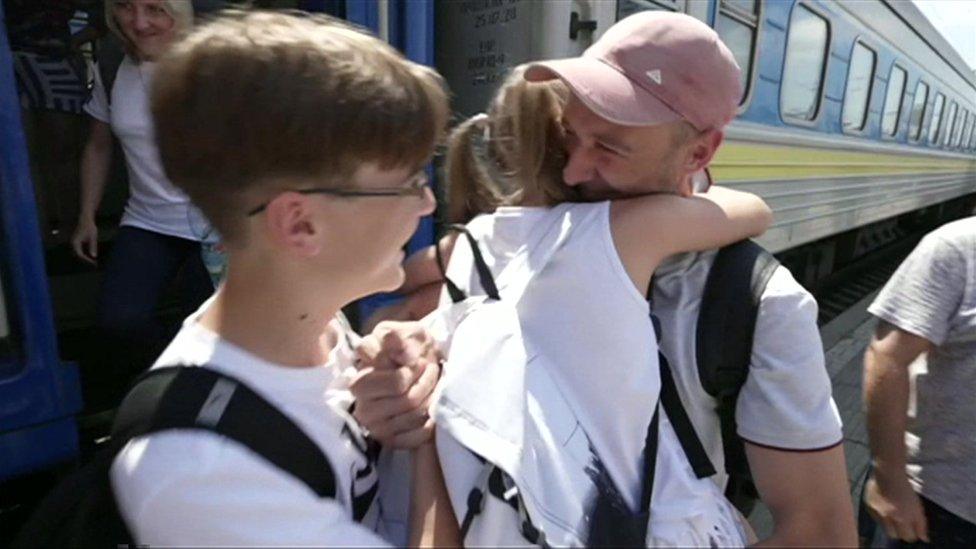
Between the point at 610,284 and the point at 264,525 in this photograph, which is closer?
the point at 264,525

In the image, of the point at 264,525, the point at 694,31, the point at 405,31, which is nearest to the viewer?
the point at 264,525

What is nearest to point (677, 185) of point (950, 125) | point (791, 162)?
point (791, 162)

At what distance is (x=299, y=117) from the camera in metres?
0.71

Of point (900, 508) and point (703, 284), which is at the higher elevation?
point (703, 284)

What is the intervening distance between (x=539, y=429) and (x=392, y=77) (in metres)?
0.43

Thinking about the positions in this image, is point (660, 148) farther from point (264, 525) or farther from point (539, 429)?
point (264, 525)

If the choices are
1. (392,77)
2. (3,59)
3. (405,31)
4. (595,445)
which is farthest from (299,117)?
(405,31)

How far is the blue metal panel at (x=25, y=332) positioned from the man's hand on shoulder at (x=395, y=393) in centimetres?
97

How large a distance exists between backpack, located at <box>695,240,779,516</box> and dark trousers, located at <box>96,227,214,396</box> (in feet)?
5.15

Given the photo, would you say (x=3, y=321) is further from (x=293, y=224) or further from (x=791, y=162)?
(x=791, y=162)

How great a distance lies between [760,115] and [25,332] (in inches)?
145

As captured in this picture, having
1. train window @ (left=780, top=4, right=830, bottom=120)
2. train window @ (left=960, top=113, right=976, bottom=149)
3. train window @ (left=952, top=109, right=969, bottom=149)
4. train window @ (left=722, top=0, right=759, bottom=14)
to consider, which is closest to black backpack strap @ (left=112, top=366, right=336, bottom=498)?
train window @ (left=722, top=0, right=759, bottom=14)

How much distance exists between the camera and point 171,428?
0.66 metres

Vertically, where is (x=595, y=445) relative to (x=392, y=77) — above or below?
below
